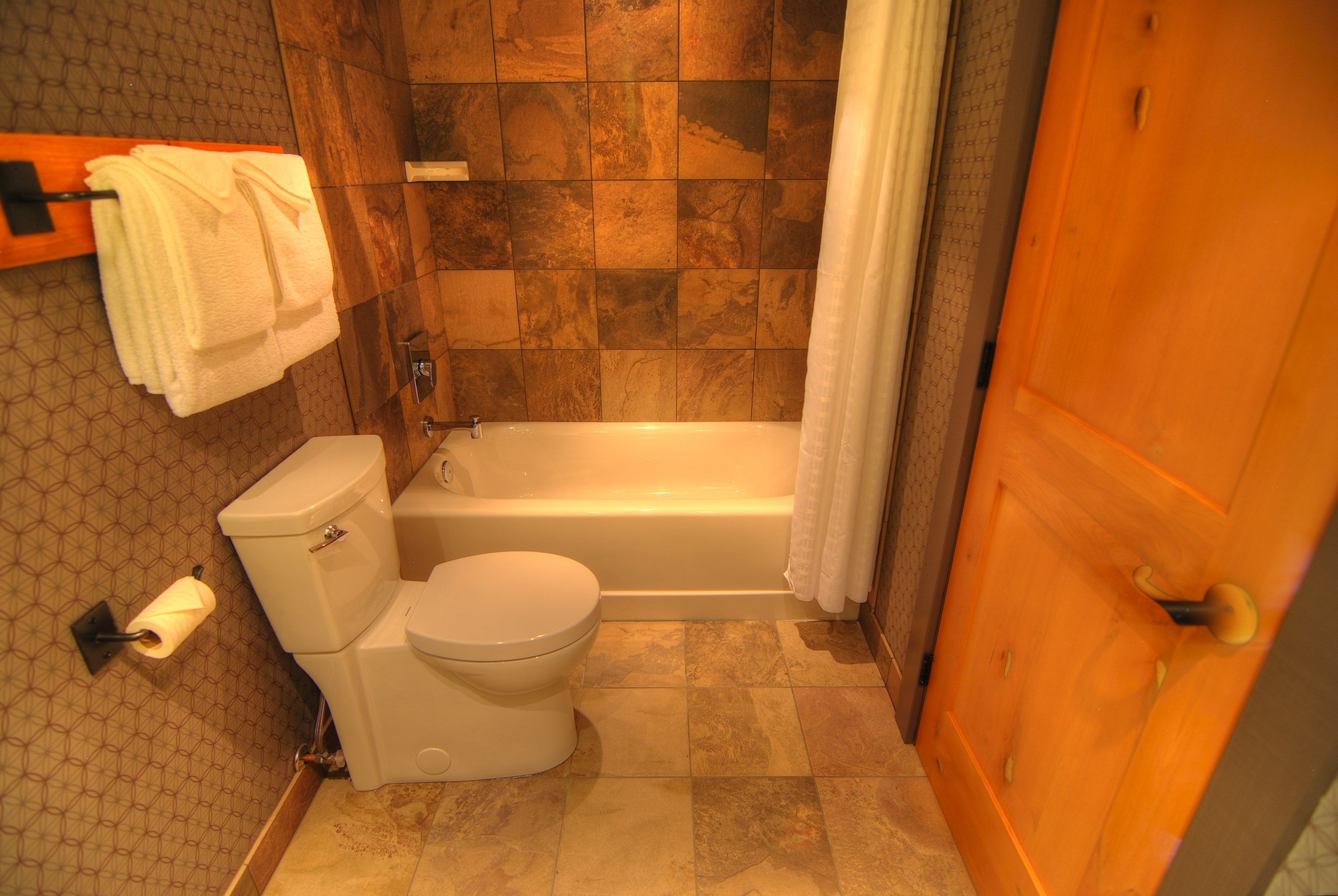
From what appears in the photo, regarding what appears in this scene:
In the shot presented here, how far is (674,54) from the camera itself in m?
2.30

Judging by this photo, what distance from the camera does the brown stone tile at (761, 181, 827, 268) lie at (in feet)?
8.08

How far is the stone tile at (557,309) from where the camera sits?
260 centimetres

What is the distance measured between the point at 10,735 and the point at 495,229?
2049 millimetres

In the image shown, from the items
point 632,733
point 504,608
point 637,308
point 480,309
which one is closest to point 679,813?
point 632,733

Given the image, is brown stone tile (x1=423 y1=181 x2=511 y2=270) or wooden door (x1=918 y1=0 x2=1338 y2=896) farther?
brown stone tile (x1=423 y1=181 x2=511 y2=270)

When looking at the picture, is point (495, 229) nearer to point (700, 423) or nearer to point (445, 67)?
point (445, 67)

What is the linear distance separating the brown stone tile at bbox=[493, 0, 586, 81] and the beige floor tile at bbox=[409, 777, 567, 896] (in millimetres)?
2257

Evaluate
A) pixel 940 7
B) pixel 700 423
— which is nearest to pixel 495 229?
pixel 700 423

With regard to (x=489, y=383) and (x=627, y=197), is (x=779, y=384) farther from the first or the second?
(x=489, y=383)

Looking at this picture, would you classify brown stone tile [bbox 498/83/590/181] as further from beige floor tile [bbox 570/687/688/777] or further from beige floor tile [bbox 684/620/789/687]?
beige floor tile [bbox 570/687/688/777]

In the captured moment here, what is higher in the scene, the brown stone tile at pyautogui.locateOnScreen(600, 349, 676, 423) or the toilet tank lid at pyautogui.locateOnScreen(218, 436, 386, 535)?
the toilet tank lid at pyautogui.locateOnScreen(218, 436, 386, 535)

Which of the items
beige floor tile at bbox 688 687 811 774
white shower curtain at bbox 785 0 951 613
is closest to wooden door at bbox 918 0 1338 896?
white shower curtain at bbox 785 0 951 613

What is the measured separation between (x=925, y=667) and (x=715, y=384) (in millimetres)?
1424

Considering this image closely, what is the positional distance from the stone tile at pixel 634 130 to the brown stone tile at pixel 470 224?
0.40m
